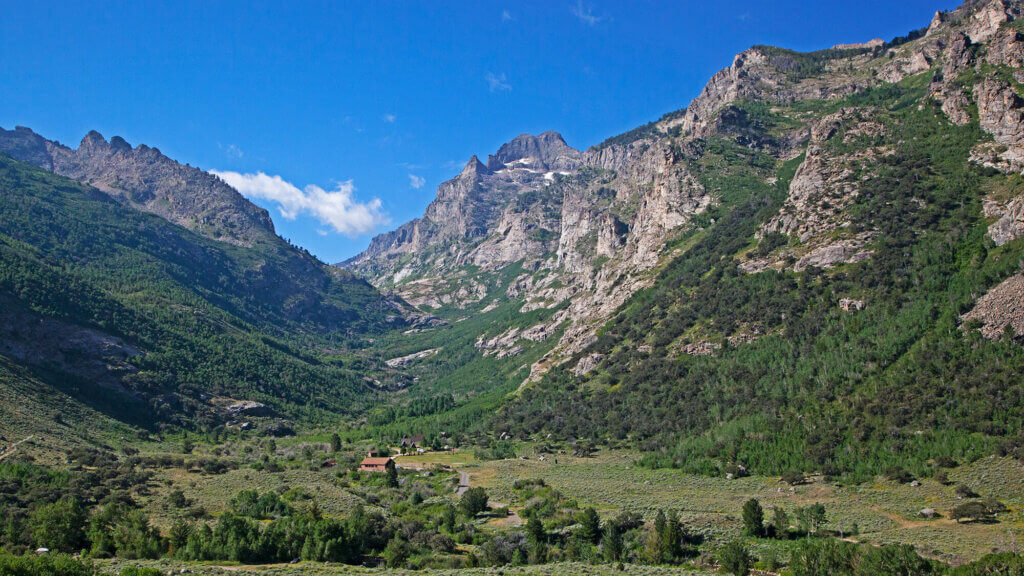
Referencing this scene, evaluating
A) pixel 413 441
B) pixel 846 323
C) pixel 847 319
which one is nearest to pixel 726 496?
pixel 846 323

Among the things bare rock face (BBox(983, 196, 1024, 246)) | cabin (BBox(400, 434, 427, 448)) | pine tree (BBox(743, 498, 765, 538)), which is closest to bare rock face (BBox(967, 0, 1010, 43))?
bare rock face (BBox(983, 196, 1024, 246))

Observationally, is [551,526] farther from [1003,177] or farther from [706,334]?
[1003,177]

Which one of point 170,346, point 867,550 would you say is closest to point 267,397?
point 170,346

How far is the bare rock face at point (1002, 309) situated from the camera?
7756cm

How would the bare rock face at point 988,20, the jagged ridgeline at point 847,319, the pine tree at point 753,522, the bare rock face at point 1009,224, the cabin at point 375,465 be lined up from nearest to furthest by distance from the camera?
1. the pine tree at point 753,522
2. the jagged ridgeline at point 847,319
3. the bare rock face at point 1009,224
4. the cabin at point 375,465
5. the bare rock face at point 988,20

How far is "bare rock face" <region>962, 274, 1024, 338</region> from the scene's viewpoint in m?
77.6

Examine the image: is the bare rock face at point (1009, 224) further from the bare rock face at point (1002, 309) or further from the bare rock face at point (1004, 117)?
the bare rock face at point (1004, 117)

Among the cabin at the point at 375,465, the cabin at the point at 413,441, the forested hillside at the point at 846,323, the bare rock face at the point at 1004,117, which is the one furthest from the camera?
the cabin at the point at 413,441

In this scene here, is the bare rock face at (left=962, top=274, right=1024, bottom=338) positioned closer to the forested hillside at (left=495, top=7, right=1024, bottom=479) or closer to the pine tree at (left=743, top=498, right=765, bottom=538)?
the forested hillside at (left=495, top=7, right=1024, bottom=479)

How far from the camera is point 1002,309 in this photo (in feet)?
261

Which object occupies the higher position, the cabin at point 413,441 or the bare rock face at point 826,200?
the bare rock face at point 826,200

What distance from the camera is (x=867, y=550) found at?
41000 mm

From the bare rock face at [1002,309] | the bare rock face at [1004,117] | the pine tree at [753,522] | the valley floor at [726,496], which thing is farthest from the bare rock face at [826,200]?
the pine tree at [753,522]

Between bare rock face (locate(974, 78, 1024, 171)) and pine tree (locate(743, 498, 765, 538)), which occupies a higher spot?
bare rock face (locate(974, 78, 1024, 171))
